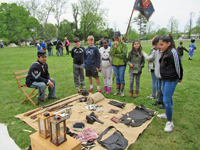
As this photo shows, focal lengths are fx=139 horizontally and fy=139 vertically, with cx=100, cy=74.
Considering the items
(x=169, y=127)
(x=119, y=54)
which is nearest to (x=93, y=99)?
(x=119, y=54)

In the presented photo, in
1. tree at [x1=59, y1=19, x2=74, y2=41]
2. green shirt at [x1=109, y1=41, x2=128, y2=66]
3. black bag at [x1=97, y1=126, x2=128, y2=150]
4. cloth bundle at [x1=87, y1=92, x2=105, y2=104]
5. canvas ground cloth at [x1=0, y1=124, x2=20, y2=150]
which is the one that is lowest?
black bag at [x1=97, y1=126, x2=128, y2=150]

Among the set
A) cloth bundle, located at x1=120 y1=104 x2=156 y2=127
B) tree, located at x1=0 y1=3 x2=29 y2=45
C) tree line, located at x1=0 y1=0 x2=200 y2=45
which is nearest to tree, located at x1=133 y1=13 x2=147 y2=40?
tree line, located at x1=0 y1=0 x2=200 y2=45

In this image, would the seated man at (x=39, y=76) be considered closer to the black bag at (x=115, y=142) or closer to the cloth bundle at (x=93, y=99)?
the cloth bundle at (x=93, y=99)

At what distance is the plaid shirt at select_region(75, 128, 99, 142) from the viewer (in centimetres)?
288

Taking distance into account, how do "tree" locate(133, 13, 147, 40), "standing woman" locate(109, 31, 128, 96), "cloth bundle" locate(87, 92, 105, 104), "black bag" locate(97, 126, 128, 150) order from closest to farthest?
1. "black bag" locate(97, 126, 128, 150)
2. "cloth bundle" locate(87, 92, 105, 104)
3. "standing woman" locate(109, 31, 128, 96)
4. "tree" locate(133, 13, 147, 40)

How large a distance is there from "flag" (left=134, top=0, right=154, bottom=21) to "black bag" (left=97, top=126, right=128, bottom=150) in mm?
4432

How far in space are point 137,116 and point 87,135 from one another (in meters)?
1.54

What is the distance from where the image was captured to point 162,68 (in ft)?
10.4

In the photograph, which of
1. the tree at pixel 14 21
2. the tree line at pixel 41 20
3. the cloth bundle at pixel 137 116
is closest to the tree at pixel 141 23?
the tree line at pixel 41 20

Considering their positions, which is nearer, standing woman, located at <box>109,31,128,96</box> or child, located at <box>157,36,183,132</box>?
child, located at <box>157,36,183,132</box>

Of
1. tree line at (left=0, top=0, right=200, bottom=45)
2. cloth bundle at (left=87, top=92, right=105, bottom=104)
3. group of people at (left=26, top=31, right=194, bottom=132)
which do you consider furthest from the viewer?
tree line at (left=0, top=0, right=200, bottom=45)

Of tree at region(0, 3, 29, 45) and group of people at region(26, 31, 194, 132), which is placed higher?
tree at region(0, 3, 29, 45)

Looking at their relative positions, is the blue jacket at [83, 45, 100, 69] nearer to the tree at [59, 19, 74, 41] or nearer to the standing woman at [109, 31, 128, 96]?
the standing woman at [109, 31, 128, 96]

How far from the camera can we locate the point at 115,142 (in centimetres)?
281
